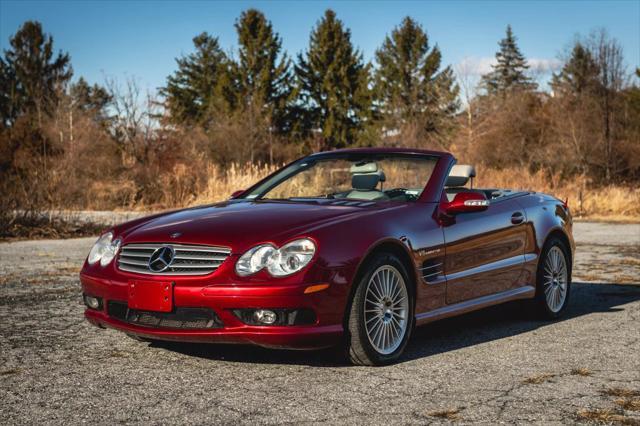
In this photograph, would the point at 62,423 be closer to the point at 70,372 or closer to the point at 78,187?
the point at 70,372

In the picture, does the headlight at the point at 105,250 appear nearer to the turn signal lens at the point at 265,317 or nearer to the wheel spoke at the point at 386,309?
the turn signal lens at the point at 265,317

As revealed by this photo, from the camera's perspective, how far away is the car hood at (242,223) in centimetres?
512

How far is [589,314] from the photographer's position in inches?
305

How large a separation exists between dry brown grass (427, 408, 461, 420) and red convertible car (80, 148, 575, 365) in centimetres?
99

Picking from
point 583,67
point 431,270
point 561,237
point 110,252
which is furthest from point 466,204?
point 583,67

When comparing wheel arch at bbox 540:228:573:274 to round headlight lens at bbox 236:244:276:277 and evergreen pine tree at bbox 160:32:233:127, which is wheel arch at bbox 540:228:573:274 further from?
evergreen pine tree at bbox 160:32:233:127

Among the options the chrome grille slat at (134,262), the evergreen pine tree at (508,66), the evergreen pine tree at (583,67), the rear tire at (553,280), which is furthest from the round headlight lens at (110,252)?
the evergreen pine tree at (508,66)

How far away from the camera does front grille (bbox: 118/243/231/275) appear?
506 cm

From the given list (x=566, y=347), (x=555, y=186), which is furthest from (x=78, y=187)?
(x=566, y=347)

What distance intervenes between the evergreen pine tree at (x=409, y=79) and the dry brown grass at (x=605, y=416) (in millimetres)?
56660

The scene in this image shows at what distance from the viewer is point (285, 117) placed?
64625mm

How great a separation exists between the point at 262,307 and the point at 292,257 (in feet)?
1.14

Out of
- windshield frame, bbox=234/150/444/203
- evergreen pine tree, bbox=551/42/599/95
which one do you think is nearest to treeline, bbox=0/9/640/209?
evergreen pine tree, bbox=551/42/599/95

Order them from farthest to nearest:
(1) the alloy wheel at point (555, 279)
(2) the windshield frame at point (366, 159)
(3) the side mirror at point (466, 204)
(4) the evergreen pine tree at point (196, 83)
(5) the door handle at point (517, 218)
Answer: (4) the evergreen pine tree at point (196, 83) < (1) the alloy wheel at point (555, 279) < (5) the door handle at point (517, 218) < (2) the windshield frame at point (366, 159) < (3) the side mirror at point (466, 204)
